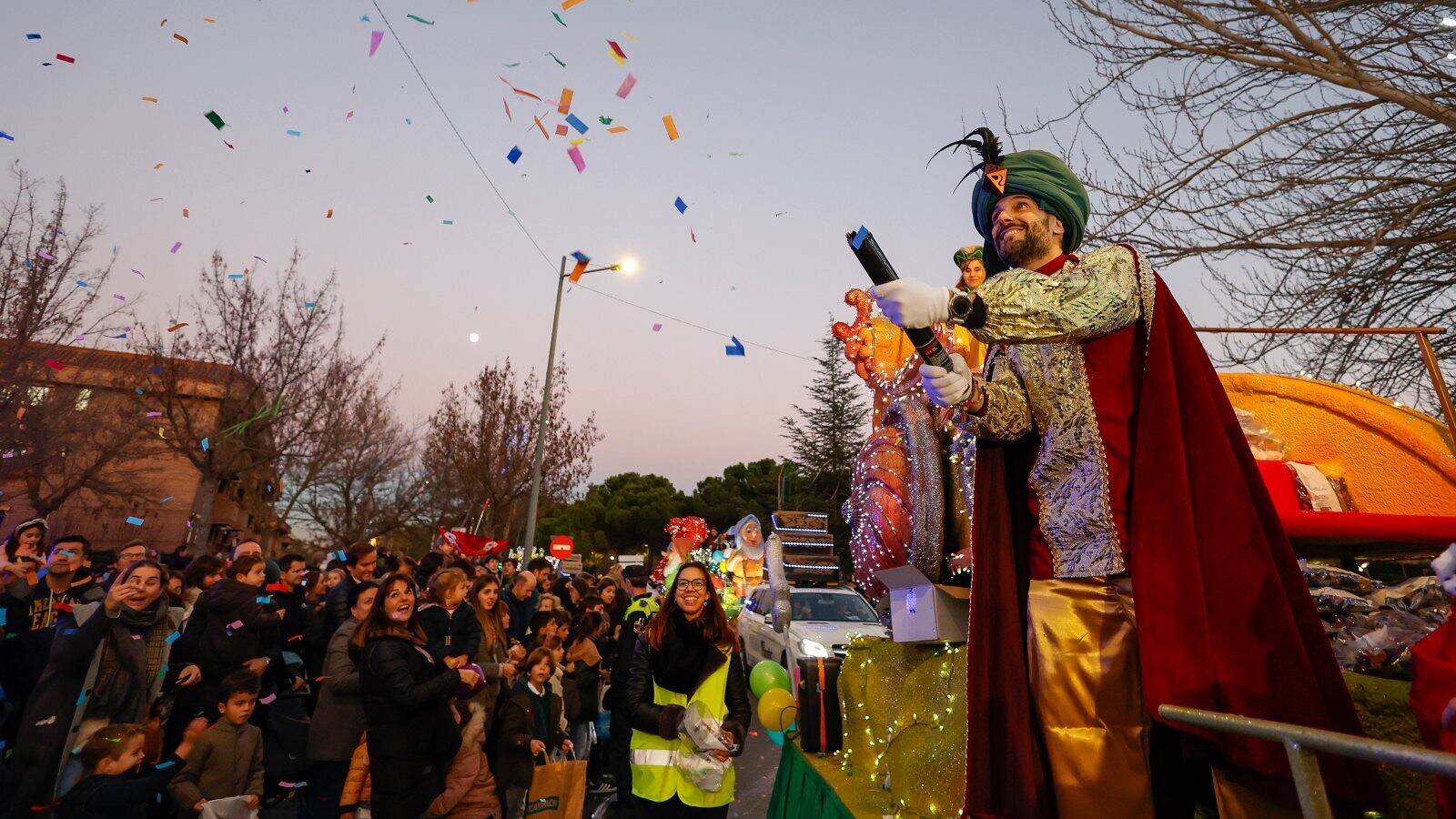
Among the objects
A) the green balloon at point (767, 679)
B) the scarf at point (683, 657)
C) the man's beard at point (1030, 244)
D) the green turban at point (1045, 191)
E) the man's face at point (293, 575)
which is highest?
the green turban at point (1045, 191)

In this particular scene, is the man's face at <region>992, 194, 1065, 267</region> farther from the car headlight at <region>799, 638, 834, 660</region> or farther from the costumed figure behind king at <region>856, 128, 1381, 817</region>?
the car headlight at <region>799, 638, 834, 660</region>

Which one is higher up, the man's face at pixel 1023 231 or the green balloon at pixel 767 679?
the man's face at pixel 1023 231

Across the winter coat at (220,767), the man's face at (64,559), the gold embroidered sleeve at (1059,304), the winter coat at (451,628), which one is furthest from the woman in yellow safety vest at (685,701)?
the man's face at (64,559)

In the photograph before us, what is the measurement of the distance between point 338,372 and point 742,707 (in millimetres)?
21505

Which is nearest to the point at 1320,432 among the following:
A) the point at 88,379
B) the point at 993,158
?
the point at 993,158

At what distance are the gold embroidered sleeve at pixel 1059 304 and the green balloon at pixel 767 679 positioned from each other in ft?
9.88

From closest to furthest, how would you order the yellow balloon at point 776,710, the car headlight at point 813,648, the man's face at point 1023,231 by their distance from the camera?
1. the man's face at point 1023,231
2. the yellow balloon at point 776,710
3. the car headlight at point 813,648

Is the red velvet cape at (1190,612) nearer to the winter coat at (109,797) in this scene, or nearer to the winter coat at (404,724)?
the winter coat at (404,724)

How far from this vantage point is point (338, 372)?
22.5 m

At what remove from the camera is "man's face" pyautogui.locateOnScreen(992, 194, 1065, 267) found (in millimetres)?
2461

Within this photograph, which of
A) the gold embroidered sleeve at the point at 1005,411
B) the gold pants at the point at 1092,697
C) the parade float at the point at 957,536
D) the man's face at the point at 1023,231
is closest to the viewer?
the gold pants at the point at 1092,697

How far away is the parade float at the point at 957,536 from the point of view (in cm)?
284

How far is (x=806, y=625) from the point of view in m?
11.3

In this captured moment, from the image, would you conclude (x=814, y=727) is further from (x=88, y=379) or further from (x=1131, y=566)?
(x=88, y=379)
